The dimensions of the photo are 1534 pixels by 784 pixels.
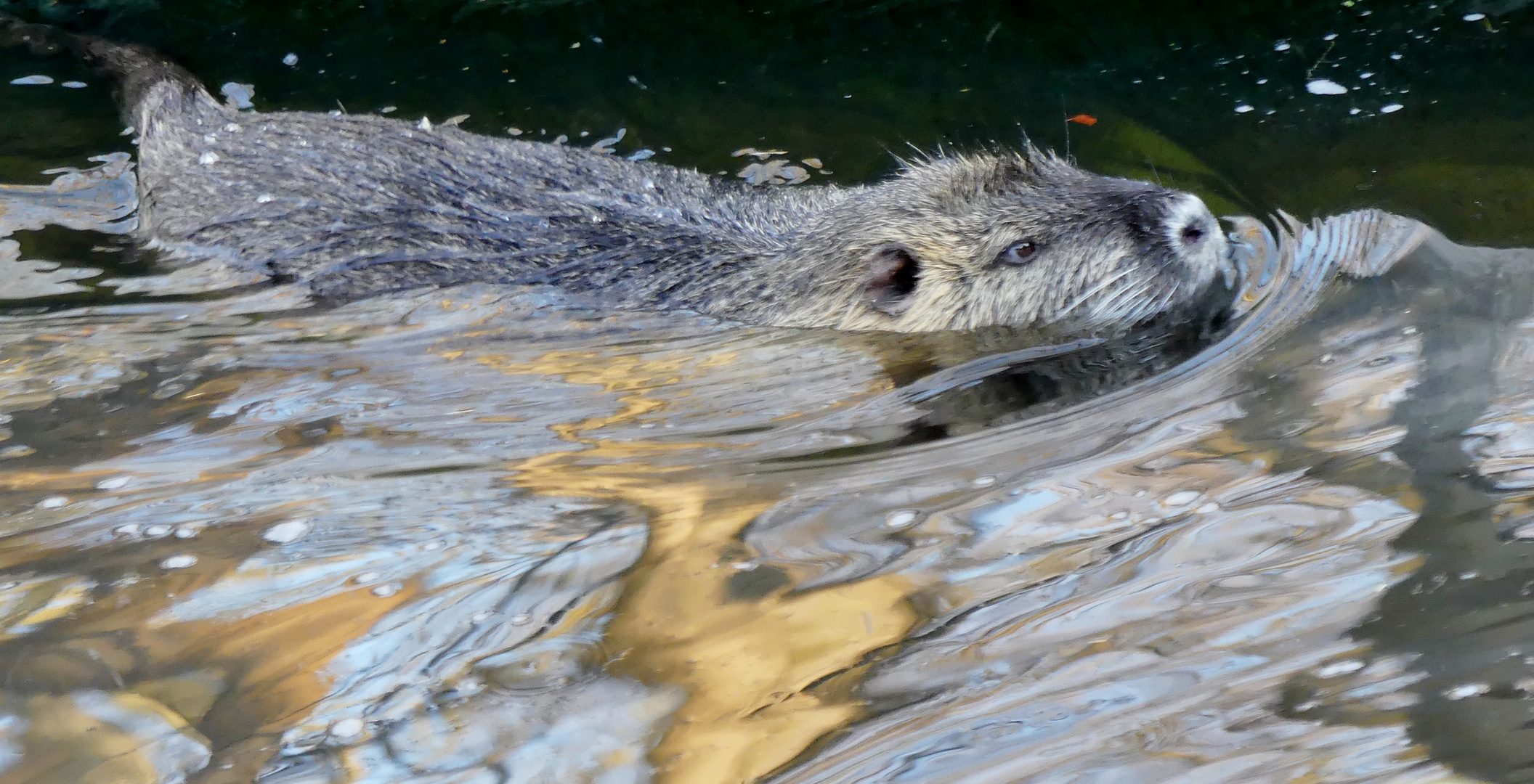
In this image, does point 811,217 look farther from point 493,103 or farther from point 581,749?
point 581,749

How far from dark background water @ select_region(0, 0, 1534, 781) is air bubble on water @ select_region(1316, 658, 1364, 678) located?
7.64 feet

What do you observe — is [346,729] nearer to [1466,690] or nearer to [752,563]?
[752,563]

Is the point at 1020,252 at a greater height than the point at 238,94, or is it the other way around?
the point at 238,94

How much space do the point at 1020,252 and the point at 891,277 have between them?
409 mm

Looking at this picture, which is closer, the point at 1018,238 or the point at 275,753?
the point at 275,753

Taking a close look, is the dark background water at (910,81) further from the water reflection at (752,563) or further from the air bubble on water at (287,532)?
the air bubble on water at (287,532)

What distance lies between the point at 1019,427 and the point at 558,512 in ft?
3.56

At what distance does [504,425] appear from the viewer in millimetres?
3111

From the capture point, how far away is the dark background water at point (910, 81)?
14.4 feet

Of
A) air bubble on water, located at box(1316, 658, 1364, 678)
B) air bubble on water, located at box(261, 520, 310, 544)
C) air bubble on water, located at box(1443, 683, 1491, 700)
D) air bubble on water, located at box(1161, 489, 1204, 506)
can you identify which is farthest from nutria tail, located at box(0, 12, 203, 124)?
air bubble on water, located at box(1443, 683, 1491, 700)

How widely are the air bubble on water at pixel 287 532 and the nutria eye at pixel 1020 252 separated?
2.29 metres

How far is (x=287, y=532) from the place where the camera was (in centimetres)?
248

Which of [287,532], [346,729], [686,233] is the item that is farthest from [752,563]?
[686,233]

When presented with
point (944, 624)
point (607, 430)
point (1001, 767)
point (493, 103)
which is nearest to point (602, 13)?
point (493, 103)
